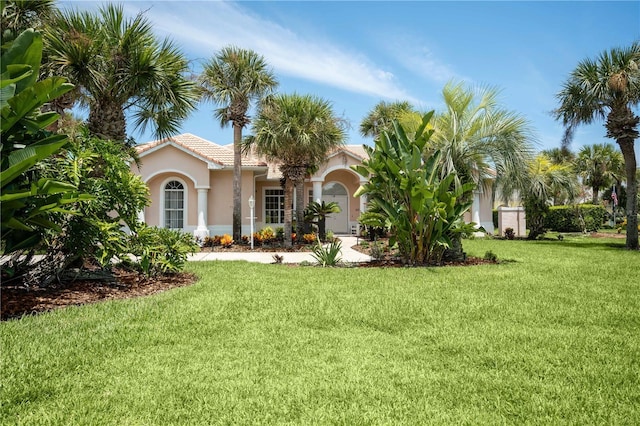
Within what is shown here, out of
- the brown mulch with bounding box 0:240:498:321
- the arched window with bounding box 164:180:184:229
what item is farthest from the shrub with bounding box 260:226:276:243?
the brown mulch with bounding box 0:240:498:321

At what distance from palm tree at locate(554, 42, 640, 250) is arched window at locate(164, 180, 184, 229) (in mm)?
19931

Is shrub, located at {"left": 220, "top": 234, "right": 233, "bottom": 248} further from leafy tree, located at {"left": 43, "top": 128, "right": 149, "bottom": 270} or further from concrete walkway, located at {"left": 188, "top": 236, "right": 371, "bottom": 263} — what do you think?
leafy tree, located at {"left": 43, "top": 128, "right": 149, "bottom": 270}

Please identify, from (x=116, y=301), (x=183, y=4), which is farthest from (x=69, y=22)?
(x=116, y=301)

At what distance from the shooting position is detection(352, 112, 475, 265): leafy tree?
10.5 m

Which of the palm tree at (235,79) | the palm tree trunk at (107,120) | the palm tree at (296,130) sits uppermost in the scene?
the palm tree at (235,79)

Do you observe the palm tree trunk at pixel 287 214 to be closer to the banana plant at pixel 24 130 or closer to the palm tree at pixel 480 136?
the palm tree at pixel 480 136

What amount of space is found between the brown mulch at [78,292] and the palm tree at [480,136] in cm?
835

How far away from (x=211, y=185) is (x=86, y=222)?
14.4 m

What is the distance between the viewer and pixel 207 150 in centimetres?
2273

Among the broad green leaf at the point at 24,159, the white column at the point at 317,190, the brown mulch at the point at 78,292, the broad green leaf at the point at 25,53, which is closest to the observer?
the broad green leaf at the point at 24,159

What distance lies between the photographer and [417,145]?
1087 centimetres

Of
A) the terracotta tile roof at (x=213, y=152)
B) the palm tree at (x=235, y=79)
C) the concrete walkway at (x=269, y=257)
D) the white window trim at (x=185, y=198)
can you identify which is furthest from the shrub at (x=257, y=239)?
the palm tree at (x=235, y=79)

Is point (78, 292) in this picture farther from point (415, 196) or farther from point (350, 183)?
point (350, 183)

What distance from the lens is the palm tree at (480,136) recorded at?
11.4 metres
